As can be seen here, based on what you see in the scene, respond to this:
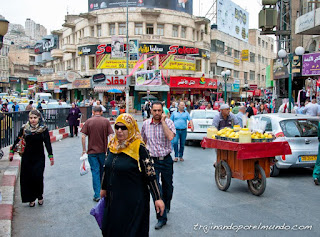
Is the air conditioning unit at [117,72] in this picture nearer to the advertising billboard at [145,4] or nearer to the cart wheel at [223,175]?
the advertising billboard at [145,4]

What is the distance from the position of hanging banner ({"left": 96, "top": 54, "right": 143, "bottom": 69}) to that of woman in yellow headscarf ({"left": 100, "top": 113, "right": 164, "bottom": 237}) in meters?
37.1

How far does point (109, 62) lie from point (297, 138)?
34.4 meters

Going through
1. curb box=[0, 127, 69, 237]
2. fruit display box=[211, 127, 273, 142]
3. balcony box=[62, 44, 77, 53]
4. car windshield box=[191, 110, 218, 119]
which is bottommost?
curb box=[0, 127, 69, 237]

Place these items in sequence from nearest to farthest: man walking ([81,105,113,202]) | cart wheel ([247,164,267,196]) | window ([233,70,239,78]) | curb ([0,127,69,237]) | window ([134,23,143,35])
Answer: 1. curb ([0,127,69,237])
2. man walking ([81,105,113,202])
3. cart wheel ([247,164,267,196])
4. window ([134,23,143,35])
5. window ([233,70,239,78])

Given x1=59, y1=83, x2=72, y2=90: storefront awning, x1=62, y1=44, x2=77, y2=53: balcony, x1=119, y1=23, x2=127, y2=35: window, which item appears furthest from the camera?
x1=59, y1=83, x2=72, y2=90: storefront awning

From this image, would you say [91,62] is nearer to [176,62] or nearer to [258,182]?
[176,62]

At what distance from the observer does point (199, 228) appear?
487 cm

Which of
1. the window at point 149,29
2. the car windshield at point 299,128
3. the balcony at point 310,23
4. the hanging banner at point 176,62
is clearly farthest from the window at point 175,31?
the car windshield at point 299,128

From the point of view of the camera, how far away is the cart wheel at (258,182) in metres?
6.34

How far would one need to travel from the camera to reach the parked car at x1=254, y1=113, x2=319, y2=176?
7.80m

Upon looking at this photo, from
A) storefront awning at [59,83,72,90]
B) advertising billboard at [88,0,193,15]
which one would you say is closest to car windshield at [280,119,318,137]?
advertising billboard at [88,0,193,15]

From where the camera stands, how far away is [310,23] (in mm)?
14961

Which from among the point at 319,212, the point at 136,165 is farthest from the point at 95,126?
the point at 319,212

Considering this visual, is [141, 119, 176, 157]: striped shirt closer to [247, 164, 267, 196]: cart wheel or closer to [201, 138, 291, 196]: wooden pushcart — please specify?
[201, 138, 291, 196]: wooden pushcart
